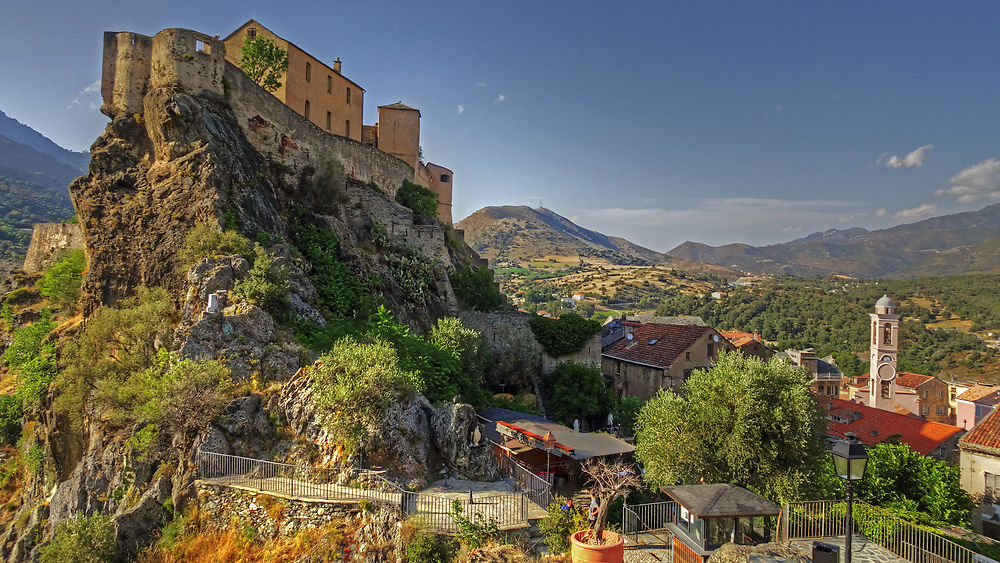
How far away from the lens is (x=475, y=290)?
30281 millimetres

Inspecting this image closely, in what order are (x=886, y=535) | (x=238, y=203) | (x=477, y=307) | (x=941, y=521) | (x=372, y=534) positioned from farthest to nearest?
(x=477, y=307) → (x=238, y=203) → (x=941, y=521) → (x=886, y=535) → (x=372, y=534)

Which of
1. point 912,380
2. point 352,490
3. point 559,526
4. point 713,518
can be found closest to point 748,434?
point 713,518

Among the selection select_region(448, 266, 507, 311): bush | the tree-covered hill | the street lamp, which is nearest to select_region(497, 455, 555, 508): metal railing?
the street lamp

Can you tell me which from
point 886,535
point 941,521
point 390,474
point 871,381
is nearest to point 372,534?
point 390,474

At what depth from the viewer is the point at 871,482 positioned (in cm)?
1833

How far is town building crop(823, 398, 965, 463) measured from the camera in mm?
29148

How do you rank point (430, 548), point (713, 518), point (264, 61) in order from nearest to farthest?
1. point (430, 548)
2. point (713, 518)
3. point (264, 61)

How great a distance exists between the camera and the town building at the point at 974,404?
41.9 metres

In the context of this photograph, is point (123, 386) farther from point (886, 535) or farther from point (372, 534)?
point (886, 535)

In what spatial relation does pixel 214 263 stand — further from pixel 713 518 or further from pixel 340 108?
pixel 340 108

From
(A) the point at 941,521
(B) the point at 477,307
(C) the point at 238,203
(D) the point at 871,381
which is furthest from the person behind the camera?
(D) the point at 871,381

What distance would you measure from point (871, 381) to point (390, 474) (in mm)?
49563

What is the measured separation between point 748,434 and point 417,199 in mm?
24062

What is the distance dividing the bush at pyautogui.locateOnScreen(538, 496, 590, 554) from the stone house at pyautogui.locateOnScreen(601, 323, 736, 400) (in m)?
21.5
